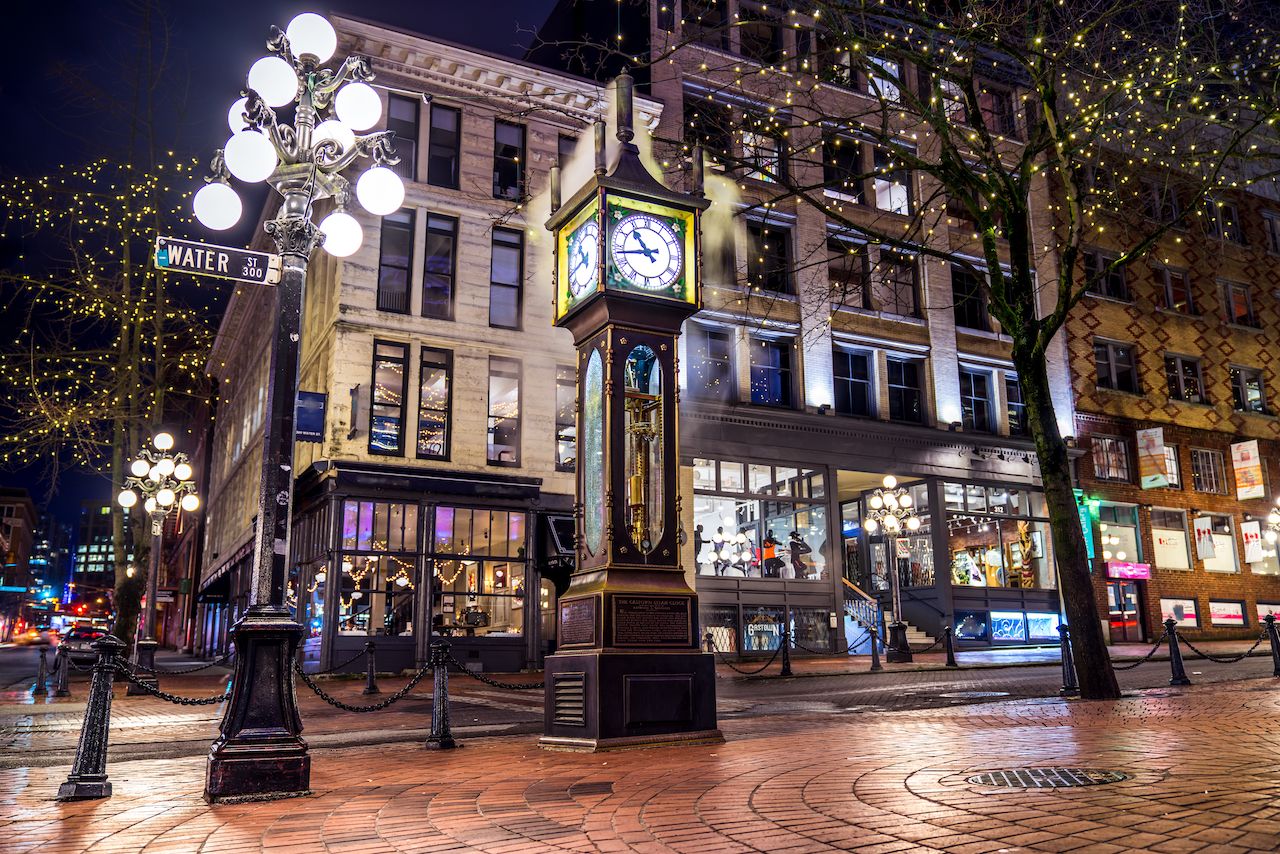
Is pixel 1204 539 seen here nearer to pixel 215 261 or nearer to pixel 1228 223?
pixel 1228 223

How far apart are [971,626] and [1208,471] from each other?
12832mm

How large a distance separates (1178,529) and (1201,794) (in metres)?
31.7

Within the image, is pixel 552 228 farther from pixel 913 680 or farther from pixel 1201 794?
pixel 913 680

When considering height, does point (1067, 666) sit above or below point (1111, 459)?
below

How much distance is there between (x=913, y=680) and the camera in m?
17.2

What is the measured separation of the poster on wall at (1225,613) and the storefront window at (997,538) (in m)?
6.83

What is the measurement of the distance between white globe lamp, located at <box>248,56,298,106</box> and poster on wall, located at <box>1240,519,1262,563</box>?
35.5 meters

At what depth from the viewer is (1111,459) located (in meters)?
31.5

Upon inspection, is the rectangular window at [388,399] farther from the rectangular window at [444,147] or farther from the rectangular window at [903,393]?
the rectangular window at [903,393]

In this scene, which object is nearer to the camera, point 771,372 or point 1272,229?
point 771,372

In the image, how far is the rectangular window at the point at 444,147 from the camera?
80.2 ft

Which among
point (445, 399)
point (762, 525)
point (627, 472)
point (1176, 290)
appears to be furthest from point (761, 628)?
point (1176, 290)

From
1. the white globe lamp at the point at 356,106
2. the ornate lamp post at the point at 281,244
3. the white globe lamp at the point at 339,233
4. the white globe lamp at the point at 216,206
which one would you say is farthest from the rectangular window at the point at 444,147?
the white globe lamp at the point at 216,206

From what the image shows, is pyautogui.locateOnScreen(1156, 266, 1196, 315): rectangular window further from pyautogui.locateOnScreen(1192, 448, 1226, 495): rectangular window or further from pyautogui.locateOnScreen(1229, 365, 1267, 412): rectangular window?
pyautogui.locateOnScreen(1192, 448, 1226, 495): rectangular window
